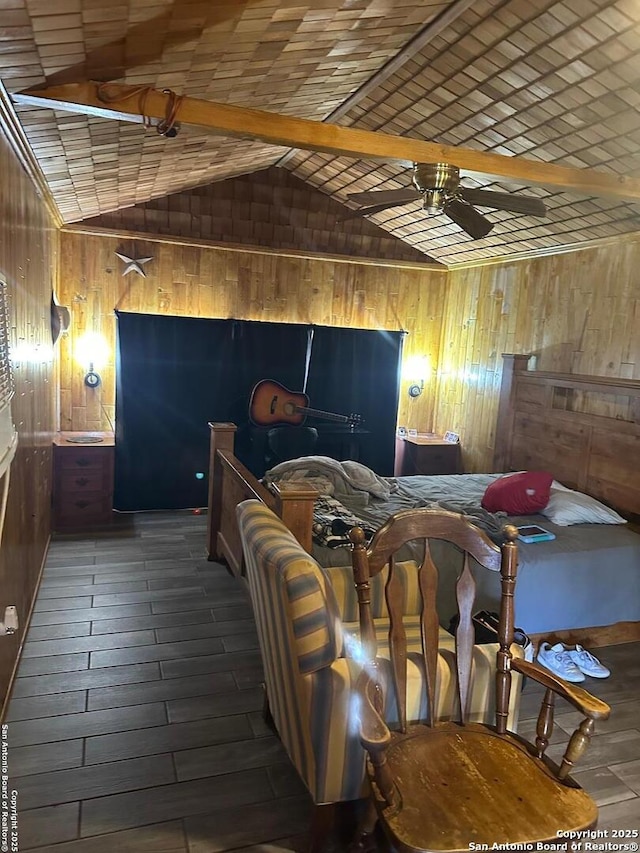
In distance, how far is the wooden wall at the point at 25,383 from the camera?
8.31 feet

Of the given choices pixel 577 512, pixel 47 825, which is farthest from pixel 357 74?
pixel 47 825

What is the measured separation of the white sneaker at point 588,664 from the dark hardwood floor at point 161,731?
5cm

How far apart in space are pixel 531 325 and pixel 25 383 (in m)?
3.88

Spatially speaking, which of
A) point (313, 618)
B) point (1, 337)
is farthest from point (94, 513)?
point (313, 618)

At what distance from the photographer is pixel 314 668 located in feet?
5.89

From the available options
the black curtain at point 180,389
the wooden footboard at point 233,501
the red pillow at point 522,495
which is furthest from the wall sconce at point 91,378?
the red pillow at point 522,495

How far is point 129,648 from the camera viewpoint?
10.3 feet

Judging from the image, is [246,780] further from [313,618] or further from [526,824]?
[526,824]

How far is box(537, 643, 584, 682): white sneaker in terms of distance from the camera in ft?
9.98

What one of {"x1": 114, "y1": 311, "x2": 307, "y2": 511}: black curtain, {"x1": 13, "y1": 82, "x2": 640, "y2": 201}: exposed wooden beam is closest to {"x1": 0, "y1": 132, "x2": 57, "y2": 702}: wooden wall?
{"x1": 13, "y1": 82, "x2": 640, "y2": 201}: exposed wooden beam

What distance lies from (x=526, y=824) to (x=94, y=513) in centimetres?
420

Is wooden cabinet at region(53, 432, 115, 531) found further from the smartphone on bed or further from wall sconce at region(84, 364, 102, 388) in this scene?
the smartphone on bed

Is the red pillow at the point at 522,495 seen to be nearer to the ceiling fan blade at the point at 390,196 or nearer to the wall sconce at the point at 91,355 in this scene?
the ceiling fan blade at the point at 390,196

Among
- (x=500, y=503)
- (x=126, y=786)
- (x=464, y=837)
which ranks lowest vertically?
(x=126, y=786)
